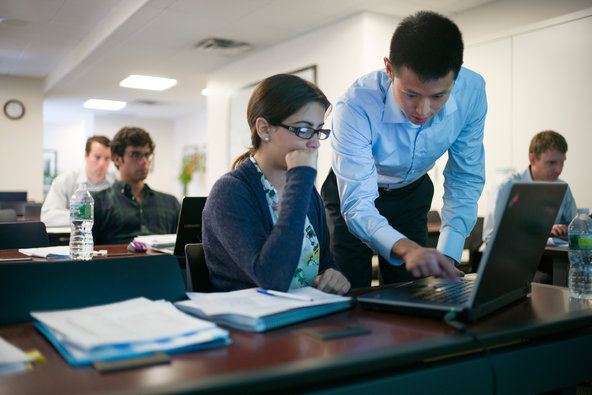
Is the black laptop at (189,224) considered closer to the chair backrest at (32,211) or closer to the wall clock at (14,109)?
the chair backrest at (32,211)

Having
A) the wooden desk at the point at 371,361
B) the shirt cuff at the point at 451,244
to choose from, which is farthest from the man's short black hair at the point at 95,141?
the wooden desk at the point at 371,361

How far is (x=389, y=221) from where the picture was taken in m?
1.83

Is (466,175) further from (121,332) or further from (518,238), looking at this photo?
(121,332)

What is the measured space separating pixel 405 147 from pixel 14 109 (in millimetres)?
8049

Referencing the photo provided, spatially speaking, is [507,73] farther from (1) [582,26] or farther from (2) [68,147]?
(2) [68,147]

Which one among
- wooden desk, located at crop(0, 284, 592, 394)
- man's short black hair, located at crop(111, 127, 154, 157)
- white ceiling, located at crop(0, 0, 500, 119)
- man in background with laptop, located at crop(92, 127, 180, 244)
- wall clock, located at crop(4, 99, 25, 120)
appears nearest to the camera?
wooden desk, located at crop(0, 284, 592, 394)

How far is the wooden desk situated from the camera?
62 centimetres

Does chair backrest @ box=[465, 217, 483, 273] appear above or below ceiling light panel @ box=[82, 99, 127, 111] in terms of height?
below

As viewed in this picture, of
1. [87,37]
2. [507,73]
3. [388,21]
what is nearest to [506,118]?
[507,73]

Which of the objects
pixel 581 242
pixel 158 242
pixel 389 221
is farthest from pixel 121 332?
pixel 158 242

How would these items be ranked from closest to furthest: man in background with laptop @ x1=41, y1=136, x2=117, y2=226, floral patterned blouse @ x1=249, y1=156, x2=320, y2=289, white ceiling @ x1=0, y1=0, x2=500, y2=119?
floral patterned blouse @ x1=249, y1=156, x2=320, y2=289 → man in background with laptop @ x1=41, y1=136, x2=117, y2=226 → white ceiling @ x1=0, y1=0, x2=500, y2=119

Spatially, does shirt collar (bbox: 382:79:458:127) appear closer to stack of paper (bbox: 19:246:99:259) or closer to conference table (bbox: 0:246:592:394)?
conference table (bbox: 0:246:592:394)

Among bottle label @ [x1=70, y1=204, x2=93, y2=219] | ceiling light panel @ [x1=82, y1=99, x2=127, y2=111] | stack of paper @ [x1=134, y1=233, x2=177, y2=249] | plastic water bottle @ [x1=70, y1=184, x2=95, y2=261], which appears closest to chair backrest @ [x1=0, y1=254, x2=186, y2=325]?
plastic water bottle @ [x1=70, y1=184, x2=95, y2=261]

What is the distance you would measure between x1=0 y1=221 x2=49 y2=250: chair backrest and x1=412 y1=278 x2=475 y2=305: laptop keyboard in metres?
1.93
